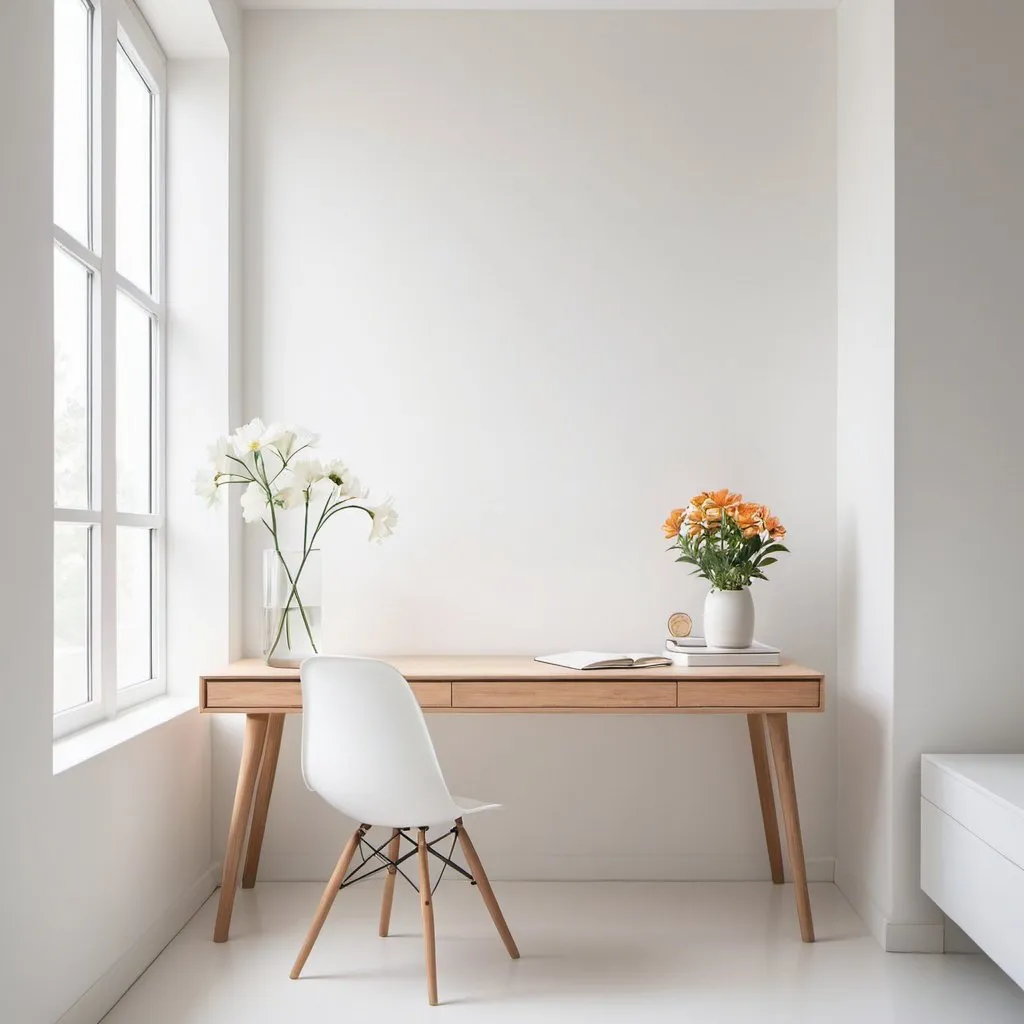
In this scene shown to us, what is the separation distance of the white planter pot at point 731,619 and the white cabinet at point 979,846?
1.85ft

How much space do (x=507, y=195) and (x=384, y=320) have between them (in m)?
0.56

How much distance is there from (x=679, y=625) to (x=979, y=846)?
3.30 ft

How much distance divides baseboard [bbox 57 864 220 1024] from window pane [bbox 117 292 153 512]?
3.62 feet

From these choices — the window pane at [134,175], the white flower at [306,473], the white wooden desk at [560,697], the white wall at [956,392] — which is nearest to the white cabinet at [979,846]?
the white wall at [956,392]

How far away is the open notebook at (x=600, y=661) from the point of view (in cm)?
268

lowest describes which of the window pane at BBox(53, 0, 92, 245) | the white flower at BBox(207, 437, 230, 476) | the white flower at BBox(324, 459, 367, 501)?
the white flower at BBox(324, 459, 367, 501)

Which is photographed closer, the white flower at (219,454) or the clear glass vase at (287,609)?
the white flower at (219,454)

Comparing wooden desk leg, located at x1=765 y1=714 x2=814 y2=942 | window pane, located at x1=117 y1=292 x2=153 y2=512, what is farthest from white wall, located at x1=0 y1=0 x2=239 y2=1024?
wooden desk leg, located at x1=765 y1=714 x2=814 y2=942

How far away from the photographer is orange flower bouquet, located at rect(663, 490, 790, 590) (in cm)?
279

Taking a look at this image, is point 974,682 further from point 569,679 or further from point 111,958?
point 111,958

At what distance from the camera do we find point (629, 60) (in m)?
3.16

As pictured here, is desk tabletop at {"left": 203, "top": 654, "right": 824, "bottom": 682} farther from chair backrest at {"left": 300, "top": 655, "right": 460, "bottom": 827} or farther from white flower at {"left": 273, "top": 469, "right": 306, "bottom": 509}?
white flower at {"left": 273, "top": 469, "right": 306, "bottom": 509}

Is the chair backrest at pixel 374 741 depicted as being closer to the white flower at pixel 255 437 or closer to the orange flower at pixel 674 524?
the white flower at pixel 255 437

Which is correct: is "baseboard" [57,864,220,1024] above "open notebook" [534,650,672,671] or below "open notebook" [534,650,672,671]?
below
